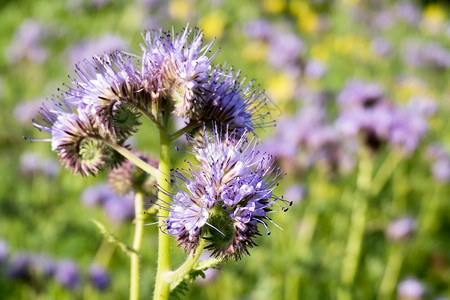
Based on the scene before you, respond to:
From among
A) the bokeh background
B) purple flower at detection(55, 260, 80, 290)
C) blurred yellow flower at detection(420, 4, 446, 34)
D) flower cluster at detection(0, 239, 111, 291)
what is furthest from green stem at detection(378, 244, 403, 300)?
blurred yellow flower at detection(420, 4, 446, 34)

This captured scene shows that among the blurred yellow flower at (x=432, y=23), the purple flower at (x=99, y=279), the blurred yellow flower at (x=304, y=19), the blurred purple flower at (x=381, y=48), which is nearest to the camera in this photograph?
the purple flower at (x=99, y=279)

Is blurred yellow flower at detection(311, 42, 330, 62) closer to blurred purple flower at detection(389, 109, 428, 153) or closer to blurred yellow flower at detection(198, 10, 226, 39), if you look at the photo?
blurred yellow flower at detection(198, 10, 226, 39)

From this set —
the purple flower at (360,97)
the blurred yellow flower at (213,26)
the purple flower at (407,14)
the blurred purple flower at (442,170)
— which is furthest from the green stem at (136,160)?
the purple flower at (407,14)

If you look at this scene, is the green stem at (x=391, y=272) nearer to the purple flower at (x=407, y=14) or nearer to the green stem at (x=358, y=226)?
the green stem at (x=358, y=226)

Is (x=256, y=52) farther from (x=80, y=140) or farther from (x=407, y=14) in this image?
(x=407, y=14)

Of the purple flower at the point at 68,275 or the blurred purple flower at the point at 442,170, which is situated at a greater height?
the blurred purple flower at the point at 442,170

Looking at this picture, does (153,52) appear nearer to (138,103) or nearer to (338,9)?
(138,103)

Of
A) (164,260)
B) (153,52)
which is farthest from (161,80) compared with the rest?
(164,260)

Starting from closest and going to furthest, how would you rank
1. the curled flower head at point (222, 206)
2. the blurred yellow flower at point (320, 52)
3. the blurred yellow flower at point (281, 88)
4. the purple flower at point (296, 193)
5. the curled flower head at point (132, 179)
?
the curled flower head at point (222, 206) < the curled flower head at point (132, 179) < the purple flower at point (296, 193) < the blurred yellow flower at point (281, 88) < the blurred yellow flower at point (320, 52)
